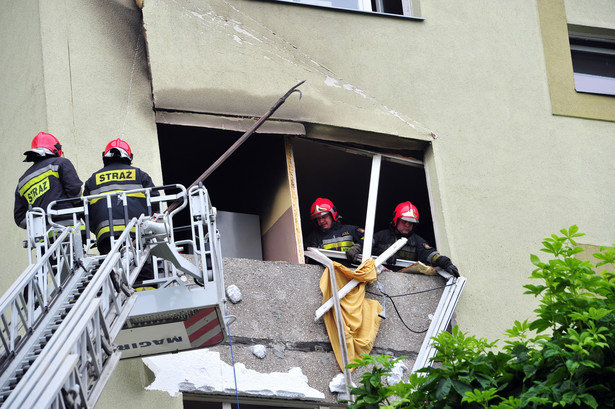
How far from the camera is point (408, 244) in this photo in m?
13.6

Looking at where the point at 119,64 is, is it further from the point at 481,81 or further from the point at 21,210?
the point at 481,81

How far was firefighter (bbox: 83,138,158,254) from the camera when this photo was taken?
31.4 ft

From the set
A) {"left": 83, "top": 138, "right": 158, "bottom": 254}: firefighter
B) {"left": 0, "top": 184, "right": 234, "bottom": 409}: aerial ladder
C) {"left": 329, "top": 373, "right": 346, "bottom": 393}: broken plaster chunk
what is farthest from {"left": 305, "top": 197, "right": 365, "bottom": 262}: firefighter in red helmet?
{"left": 83, "top": 138, "right": 158, "bottom": 254}: firefighter

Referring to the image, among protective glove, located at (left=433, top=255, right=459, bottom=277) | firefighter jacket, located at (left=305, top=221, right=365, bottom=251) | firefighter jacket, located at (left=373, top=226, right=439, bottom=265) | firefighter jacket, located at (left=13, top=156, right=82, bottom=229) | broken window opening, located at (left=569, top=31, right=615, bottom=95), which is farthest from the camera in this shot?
broken window opening, located at (left=569, top=31, right=615, bottom=95)

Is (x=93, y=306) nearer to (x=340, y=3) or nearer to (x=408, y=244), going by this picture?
(x=408, y=244)

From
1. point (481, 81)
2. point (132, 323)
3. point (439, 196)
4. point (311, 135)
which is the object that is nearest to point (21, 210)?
point (132, 323)

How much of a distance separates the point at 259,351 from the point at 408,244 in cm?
286

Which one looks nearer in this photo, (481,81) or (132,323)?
(132,323)

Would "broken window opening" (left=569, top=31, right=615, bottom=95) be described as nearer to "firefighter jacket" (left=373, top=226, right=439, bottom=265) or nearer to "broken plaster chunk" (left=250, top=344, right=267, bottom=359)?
"firefighter jacket" (left=373, top=226, right=439, bottom=265)

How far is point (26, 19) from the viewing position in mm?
12734

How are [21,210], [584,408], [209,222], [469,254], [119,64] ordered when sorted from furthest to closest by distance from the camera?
[469,254]
[119,64]
[21,210]
[209,222]
[584,408]

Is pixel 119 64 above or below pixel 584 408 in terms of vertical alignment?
above

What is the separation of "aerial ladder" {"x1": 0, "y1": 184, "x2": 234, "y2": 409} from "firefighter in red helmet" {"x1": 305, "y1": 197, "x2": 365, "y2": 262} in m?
3.04

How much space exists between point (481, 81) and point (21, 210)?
A: 6497 millimetres
